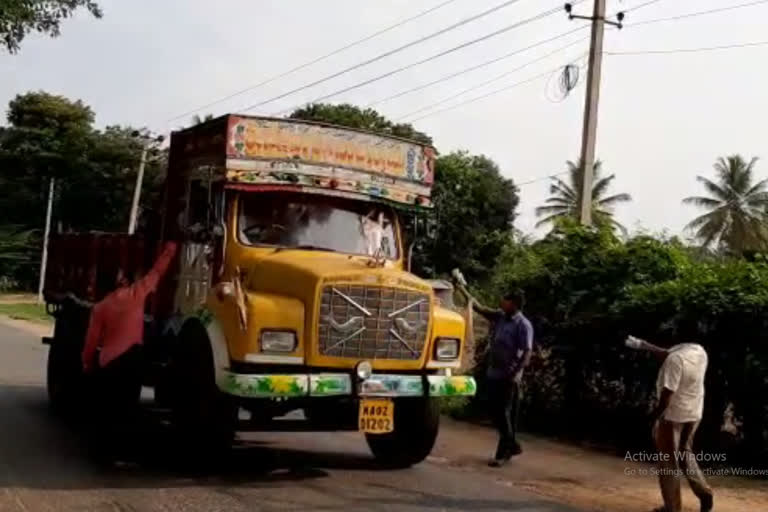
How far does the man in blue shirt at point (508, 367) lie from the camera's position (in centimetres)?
1010

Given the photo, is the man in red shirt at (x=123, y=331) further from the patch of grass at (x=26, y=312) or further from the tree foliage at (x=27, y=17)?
the patch of grass at (x=26, y=312)

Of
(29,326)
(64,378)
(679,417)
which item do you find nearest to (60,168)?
(29,326)

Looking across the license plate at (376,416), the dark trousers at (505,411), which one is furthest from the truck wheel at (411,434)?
the license plate at (376,416)

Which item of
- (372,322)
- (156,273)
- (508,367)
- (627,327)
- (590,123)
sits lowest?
(508,367)

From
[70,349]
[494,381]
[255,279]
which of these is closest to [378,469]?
[494,381]

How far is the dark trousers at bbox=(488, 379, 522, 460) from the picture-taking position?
10.1 meters

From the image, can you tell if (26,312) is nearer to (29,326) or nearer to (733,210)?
(29,326)

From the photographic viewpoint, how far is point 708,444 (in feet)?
35.0

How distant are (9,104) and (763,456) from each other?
5991 centimetres

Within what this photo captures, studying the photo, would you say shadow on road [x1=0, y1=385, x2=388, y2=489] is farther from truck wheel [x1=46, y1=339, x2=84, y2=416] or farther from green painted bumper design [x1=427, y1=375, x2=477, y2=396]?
green painted bumper design [x1=427, y1=375, x2=477, y2=396]

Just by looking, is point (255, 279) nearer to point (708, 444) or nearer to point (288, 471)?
point (288, 471)

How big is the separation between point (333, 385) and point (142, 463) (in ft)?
7.17

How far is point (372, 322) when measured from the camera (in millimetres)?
8430

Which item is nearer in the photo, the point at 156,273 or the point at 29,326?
the point at 156,273
